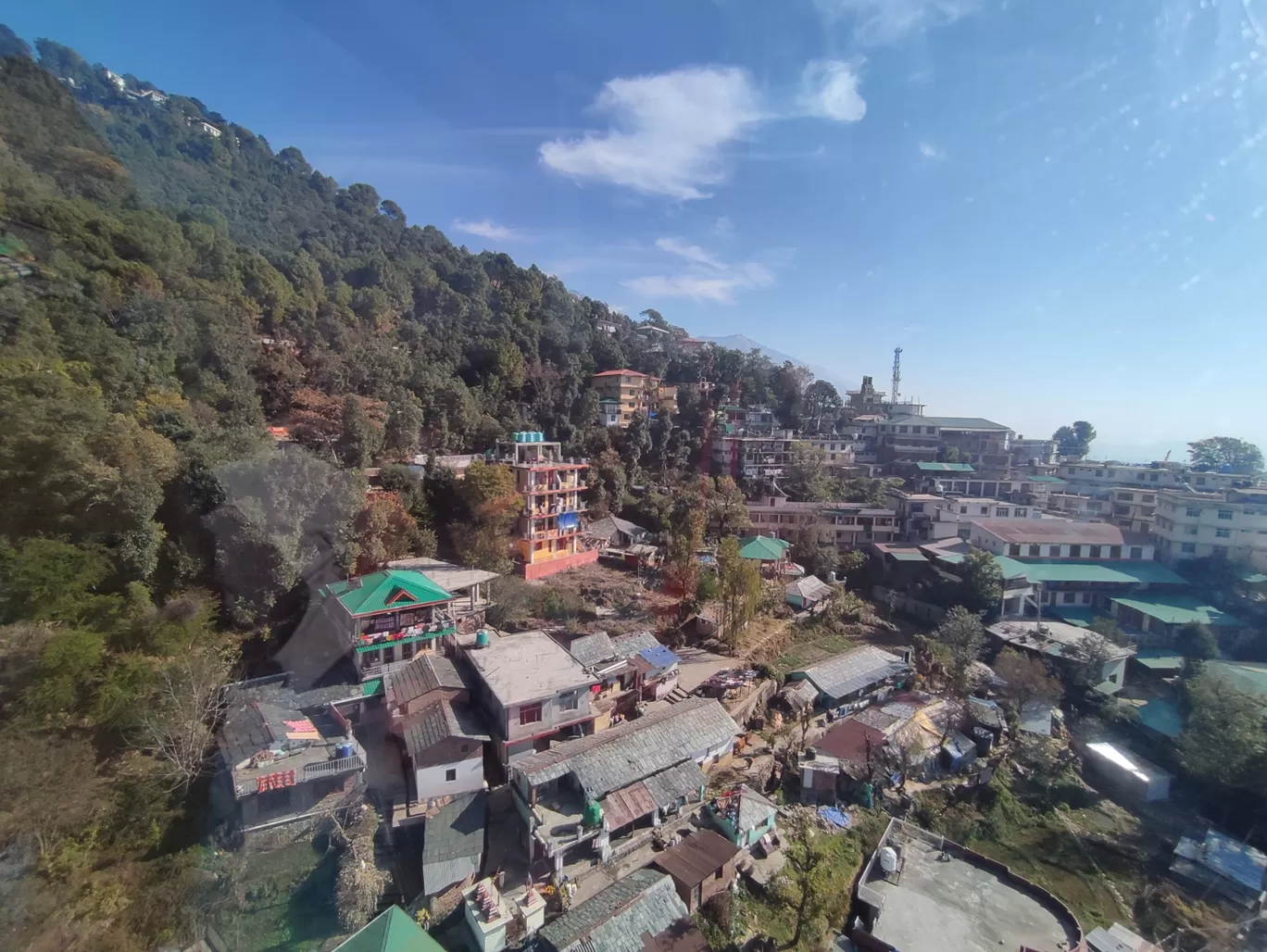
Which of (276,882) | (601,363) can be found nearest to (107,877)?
(276,882)

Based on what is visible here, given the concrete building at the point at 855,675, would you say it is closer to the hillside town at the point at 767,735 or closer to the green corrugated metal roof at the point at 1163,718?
the hillside town at the point at 767,735

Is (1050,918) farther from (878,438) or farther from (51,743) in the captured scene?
(878,438)

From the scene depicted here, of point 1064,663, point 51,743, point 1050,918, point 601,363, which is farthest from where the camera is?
point 601,363

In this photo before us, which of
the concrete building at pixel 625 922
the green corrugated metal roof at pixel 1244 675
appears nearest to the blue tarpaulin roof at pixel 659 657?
the concrete building at pixel 625 922

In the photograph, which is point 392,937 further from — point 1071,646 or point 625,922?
point 1071,646

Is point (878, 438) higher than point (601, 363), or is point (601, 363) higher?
point (601, 363)

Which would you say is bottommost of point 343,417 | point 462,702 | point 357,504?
point 462,702

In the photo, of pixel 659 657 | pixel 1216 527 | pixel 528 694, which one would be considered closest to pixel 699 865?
pixel 528 694

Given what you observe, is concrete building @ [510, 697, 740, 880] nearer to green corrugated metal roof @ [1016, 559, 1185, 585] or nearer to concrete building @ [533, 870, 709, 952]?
concrete building @ [533, 870, 709, 952]

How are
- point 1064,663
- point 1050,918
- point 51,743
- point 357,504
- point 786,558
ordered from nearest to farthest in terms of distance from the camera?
point 51,743, point 1050,918, point 357,504, point 1064,663, point 786,558
